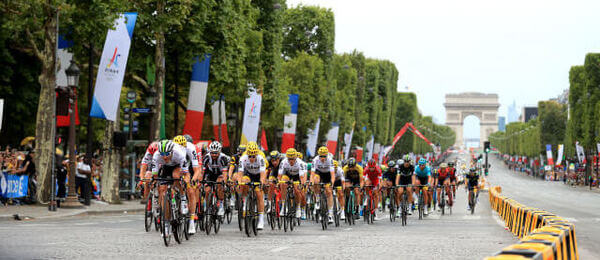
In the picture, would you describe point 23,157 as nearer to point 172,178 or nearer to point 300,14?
point 172,178

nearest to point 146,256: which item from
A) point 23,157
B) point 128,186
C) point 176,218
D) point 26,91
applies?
point 176,218

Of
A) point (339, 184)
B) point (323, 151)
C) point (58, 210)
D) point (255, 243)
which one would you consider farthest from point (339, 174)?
point (58, 210)

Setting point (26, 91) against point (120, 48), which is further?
point (26, 91)

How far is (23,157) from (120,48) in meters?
5.44

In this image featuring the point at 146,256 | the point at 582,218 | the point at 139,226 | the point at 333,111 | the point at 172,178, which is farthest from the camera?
the point at 333,111

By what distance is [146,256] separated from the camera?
40.5ft

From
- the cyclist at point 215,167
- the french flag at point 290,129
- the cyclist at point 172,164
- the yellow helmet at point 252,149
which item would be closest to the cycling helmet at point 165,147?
the cyclist at point 172,164

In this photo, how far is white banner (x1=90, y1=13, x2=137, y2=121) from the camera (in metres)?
25.4

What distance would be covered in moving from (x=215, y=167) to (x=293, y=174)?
174 centimetres

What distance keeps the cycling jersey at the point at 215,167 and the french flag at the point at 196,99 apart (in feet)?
41.3

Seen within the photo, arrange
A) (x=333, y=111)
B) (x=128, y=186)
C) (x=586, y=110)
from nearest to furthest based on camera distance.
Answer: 1. (x=128, y=186)
2. (x=333, y=111)
3. (x=586, y=110)

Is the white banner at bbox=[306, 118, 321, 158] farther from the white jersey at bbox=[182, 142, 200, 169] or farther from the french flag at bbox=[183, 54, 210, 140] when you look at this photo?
the white jersey at bbox=[182, 142, 200, 169]

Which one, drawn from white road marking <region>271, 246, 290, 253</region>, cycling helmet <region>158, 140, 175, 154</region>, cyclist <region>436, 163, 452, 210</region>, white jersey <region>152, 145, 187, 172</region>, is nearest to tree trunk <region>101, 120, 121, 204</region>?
cyclist <region>436, 163, 452, 210</region>

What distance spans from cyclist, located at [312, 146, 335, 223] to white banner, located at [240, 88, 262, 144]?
50.1 feet
